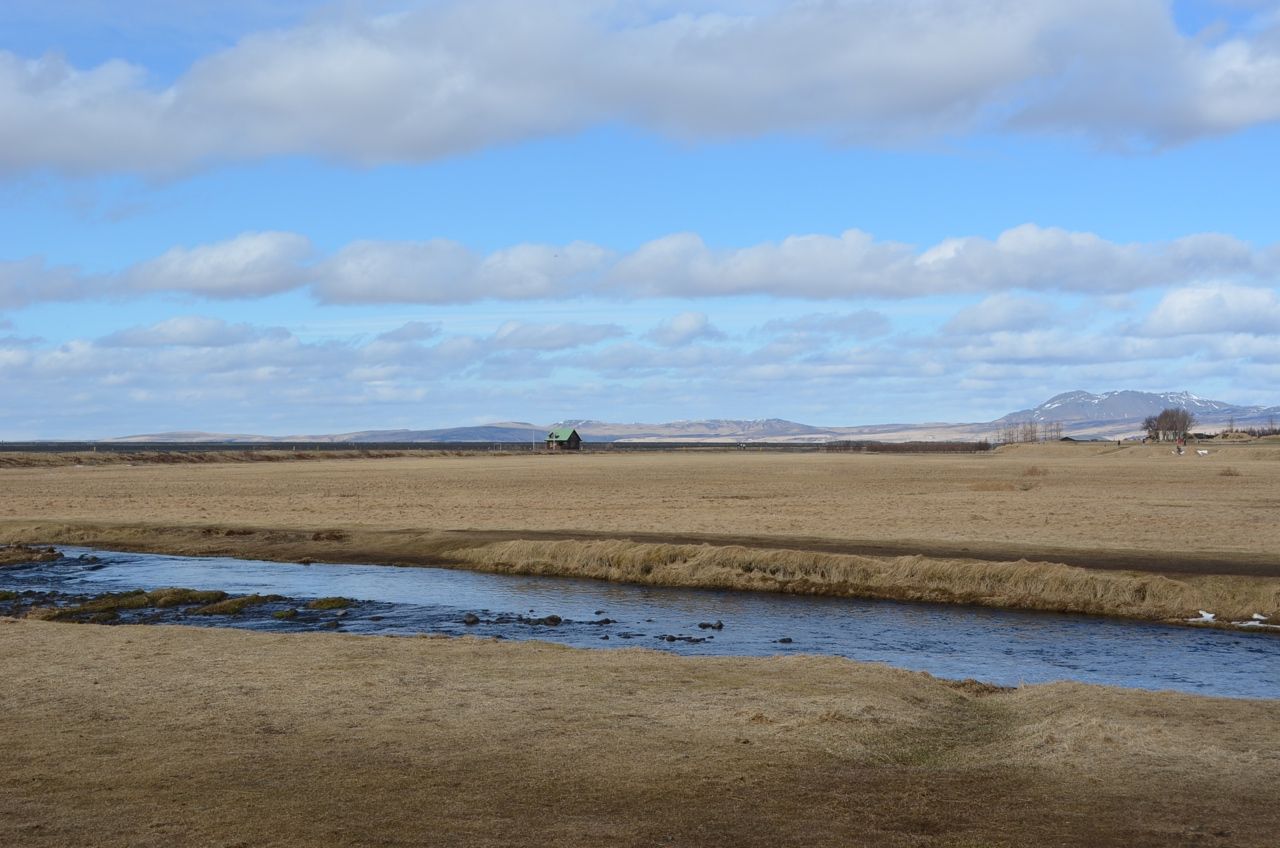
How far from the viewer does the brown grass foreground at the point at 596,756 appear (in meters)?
11.2

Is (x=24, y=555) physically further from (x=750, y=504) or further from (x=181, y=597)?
(x=750, y=504)

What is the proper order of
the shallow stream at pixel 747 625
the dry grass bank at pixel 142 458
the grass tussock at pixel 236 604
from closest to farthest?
the shallow stream at pixel 747 625 → the grass tussock at pixel 236 604 → the dry grass bank at pixel 142 458

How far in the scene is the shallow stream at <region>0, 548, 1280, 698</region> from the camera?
2409 cm

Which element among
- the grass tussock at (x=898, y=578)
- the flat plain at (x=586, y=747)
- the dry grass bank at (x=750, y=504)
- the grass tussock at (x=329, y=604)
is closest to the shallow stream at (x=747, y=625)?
the grass tussock at (x=329, y=604)

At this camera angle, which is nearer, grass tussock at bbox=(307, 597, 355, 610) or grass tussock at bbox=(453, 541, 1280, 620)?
grass tussock at bbox=(453, 541, 1280, 620)

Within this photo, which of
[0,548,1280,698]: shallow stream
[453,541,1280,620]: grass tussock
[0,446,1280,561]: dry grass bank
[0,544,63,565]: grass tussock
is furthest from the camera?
[0,446,1280,561]: dry grass bank

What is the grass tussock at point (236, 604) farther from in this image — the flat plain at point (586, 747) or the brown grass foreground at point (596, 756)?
the brown grass foreground at point (596, 756)

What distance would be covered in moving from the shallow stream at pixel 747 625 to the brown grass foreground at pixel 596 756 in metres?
5.39

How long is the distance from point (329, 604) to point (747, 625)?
12108mm

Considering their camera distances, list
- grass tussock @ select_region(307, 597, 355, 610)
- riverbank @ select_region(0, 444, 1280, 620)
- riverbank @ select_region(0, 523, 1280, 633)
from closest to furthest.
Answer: grass tussock @ select_region(307, 597, 355, 610), riverbank @ select_region(0, 523, 1280, 633), riverbank @ select_region(0, 444, 1280, 620)

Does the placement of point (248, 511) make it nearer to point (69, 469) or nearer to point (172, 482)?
point (172, 482)

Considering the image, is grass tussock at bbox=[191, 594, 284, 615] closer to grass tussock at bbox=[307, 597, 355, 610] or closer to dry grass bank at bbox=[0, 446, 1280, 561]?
grass tussock at bbox=[307, 597, 355, 610]

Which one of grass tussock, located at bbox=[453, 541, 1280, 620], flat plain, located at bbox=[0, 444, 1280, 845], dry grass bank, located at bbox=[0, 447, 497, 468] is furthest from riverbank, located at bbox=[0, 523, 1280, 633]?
dry grass bank, located at bbox=[0, 447, 497, 468]

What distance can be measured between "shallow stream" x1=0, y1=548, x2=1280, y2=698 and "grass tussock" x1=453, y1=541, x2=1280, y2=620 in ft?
3.05
